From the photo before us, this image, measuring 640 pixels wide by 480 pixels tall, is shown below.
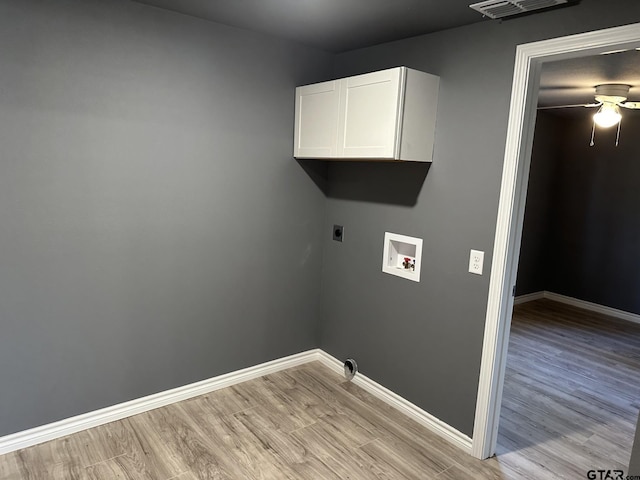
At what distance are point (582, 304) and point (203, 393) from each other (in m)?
4.88

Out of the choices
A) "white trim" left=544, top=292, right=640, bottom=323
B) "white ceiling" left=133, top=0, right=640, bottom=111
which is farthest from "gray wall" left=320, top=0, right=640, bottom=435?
"white trim" left=544, top=292, right=640, bottom=323

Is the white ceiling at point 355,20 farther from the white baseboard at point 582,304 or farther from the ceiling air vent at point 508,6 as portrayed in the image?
the white baseboard at point 582,304

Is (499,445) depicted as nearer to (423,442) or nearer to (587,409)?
(423,442)

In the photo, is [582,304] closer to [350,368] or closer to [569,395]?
[569,395]

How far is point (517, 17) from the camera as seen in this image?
2115 mm

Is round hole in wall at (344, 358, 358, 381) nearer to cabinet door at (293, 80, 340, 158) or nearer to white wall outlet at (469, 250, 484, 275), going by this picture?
white wall outlet at (469, 250, 484, 275)

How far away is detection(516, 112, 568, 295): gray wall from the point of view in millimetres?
5262

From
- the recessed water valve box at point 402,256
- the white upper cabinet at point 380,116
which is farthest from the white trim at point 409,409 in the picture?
the white upper cabinet at point 380,116

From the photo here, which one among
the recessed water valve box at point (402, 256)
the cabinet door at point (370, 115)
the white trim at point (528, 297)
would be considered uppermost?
the cabinet door at point (370, 115)

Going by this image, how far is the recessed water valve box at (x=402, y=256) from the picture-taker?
8.95 ft

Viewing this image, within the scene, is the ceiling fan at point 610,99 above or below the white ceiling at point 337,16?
below

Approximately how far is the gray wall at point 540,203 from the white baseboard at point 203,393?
10.2 ft

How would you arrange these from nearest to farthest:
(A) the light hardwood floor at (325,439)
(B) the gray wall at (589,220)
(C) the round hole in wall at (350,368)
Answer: (A) the light hardwood floor at (325,439) < (C) the round hole in wall at (350,368) < (B) the gray wall at (589,220)

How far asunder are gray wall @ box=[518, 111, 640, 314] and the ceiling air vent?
3.51 meters
